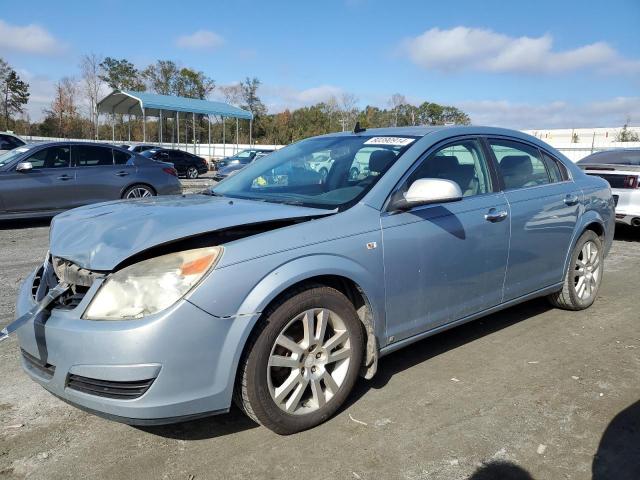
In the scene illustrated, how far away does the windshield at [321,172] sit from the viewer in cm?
332

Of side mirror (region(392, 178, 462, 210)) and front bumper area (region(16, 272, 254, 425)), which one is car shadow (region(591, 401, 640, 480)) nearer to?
side mirror (region(392, 178, 462, 210))

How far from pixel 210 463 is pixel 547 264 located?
307cm

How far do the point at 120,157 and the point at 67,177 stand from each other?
43.9 inches

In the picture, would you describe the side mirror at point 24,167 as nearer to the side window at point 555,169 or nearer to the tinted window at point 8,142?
the tinted window at point 8,142

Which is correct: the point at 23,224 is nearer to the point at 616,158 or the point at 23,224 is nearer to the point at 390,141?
the point at 390,141

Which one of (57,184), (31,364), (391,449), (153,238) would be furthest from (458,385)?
(57,184)

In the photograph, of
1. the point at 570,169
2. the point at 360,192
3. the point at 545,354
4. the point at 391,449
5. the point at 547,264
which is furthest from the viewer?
the point at 570,169

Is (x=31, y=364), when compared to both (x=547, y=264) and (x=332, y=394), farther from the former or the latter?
(x=547, y=264)

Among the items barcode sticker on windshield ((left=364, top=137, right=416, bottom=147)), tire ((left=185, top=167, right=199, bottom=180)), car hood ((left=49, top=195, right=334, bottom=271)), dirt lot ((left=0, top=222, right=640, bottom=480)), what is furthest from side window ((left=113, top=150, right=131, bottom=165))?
tire ((left=185, top=167, right=199, bottom=180))

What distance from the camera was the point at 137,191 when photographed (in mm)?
10156

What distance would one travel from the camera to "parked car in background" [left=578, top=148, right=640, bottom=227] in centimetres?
810

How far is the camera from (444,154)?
3656 mm

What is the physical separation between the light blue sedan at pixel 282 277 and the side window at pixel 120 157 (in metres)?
6.66

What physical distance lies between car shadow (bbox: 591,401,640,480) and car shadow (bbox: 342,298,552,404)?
123cm
